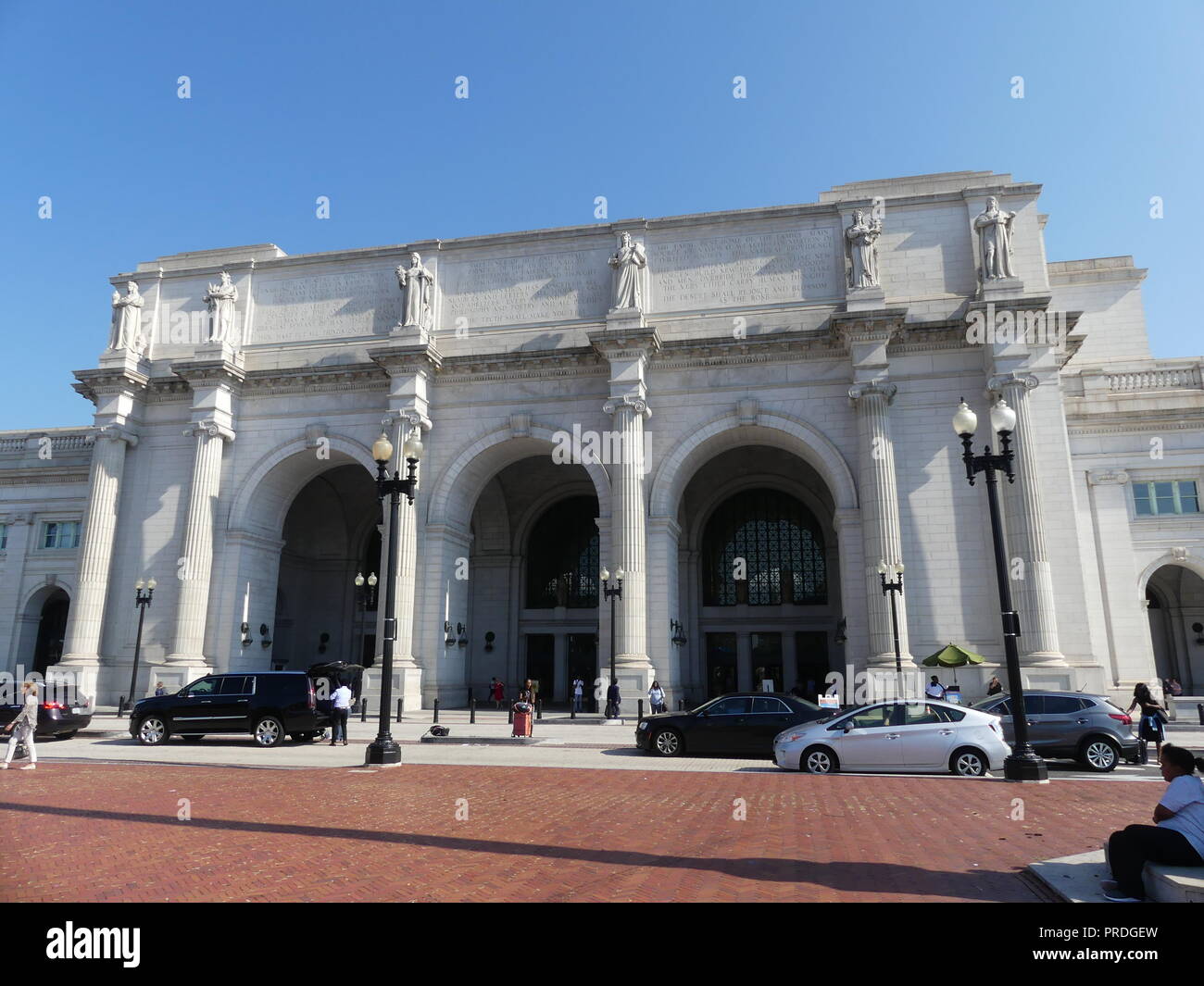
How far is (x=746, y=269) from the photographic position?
1243 inches

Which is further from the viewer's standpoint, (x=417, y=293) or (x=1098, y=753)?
(x=417, y=293)

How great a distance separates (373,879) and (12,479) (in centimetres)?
4269

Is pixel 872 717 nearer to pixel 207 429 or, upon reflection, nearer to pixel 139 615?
pixel 207 429

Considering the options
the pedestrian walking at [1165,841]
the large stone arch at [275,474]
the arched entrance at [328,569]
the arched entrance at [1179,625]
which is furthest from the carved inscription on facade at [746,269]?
the pedestrian walking at [1165,841]

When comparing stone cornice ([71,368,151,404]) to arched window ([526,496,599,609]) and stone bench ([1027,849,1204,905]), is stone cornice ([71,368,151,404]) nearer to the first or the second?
arched window ([526,496,599,609])

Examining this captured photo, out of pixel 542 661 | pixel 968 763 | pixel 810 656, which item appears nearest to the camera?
pixel 968 763

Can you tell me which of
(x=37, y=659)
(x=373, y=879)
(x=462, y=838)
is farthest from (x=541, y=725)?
(x=37, y=659)

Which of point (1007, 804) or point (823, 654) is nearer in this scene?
point (1007, 804)

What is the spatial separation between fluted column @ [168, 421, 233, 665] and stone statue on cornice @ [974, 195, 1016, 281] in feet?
100

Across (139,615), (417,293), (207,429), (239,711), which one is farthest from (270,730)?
(417,293)

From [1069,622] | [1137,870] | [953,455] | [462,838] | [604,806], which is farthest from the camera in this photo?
[953,455]

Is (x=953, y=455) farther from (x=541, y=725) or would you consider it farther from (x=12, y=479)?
(x=12, y=479)

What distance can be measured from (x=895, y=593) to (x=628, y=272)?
613 inches

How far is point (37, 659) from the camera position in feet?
129
